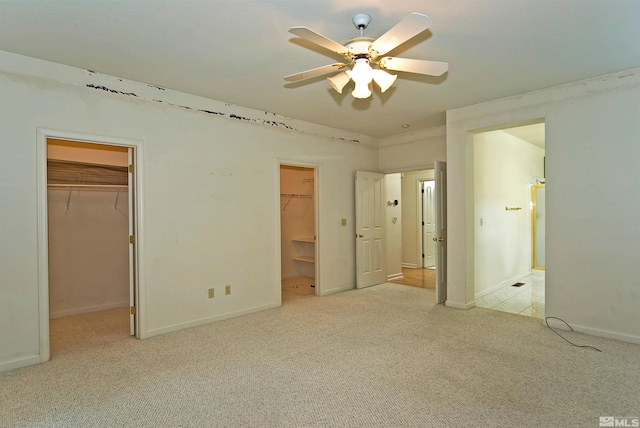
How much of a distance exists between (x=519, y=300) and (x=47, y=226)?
18.5ft

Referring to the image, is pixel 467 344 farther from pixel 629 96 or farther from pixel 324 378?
pixel 629 96

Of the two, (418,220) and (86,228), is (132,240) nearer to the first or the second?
(86,228)

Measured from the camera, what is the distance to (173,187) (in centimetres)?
380

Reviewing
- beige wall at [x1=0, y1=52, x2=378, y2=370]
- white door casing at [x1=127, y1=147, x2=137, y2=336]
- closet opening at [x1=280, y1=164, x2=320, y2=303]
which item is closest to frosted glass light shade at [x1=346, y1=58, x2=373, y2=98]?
beige wall at [x1=0, y1=52, x2=378, y2=370]

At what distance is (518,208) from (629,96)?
311 centimetres

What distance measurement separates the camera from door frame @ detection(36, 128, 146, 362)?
3027mm

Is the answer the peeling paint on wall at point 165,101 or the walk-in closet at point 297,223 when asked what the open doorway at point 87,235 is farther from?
the walk-in closet at point 297,223

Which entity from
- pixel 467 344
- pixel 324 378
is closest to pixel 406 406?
pixel 324 378

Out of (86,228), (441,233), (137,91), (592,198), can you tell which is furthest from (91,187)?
(592,198)

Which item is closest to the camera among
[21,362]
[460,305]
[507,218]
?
[21,362]

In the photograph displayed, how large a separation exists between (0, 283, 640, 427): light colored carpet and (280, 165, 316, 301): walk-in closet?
274 cm

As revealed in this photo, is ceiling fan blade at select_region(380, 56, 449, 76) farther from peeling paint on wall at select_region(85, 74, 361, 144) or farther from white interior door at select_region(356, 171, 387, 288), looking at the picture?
white interior door at select_region(356, 171, 387, 288)

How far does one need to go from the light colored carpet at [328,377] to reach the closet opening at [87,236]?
45 centimetres

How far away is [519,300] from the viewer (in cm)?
494
